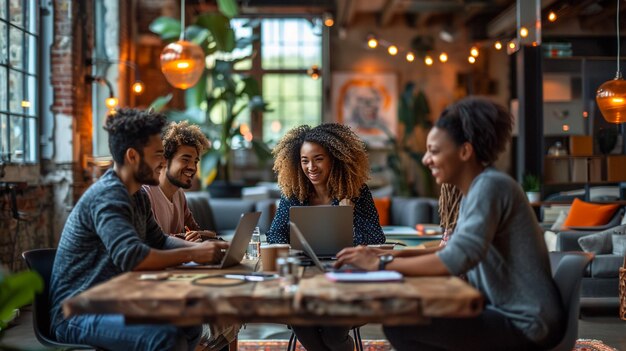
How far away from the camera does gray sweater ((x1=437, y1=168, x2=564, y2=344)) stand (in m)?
2.48

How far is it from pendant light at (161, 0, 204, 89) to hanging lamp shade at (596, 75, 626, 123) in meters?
3.53

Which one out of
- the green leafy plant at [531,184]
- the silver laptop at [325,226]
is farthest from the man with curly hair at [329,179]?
the green leafy plant at [531,184]

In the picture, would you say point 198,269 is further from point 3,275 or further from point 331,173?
point 331,173

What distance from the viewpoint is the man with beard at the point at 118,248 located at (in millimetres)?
2678

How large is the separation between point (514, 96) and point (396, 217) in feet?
22.3

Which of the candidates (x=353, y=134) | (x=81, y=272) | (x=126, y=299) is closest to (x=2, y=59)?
(x=353, y=134)

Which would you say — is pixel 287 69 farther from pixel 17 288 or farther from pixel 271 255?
pixel 17 288

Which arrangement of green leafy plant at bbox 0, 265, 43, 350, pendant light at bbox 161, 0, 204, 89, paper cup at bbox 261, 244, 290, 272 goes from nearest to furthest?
1. green leafy plant at bbox 0, 265, 43, 350
2. paper cup at bbox 261, 244, 290, 272
3. pendant light at bbox 161, 0, 204, 89

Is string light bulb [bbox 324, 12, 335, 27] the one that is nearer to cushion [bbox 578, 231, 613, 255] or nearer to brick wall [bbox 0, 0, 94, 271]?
brick wall [bbox 0, 0, 94, 271]

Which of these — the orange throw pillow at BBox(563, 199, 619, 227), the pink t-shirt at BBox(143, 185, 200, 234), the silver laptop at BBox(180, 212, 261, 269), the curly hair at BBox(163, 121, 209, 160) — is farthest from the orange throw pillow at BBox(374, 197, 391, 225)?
the silver laptop at BBox(180, 212, 261, 269)

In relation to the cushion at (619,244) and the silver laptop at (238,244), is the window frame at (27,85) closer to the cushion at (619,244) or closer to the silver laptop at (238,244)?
the silver laptop at (238,244)

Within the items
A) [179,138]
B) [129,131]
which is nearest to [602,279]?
[179,138]

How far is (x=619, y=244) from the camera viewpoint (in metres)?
6.89

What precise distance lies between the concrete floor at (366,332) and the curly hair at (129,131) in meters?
2.67
